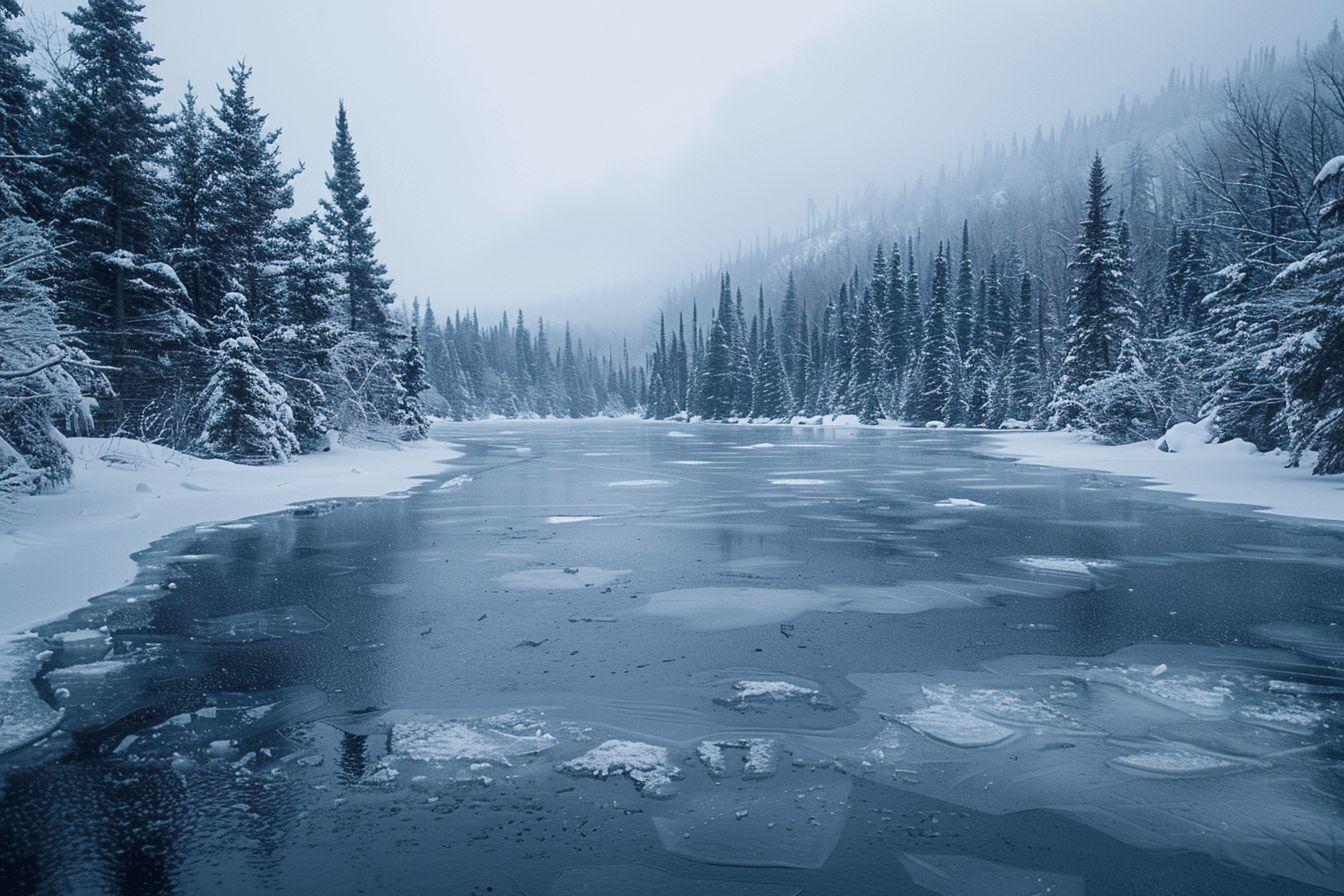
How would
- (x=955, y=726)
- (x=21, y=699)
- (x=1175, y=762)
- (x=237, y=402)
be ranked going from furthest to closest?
(x=237, y=402) → (x=21, y=699) → (x=955, y=726) → (x=1175, y=762)

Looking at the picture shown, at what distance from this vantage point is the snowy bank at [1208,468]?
15359mm

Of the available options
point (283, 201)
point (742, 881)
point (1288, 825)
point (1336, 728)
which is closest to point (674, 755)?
point (742, 881)

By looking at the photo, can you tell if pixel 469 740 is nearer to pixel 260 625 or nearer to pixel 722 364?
pixel 260 625

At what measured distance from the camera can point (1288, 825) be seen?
366 centimetres

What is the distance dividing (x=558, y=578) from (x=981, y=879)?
6.84 m

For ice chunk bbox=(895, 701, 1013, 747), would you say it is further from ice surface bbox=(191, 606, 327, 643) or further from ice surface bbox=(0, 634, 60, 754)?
ice surface bbox=(0, 634, 60, 754)

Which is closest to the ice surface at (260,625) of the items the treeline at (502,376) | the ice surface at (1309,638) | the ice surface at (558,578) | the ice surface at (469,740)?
the ice surface at (558,578)

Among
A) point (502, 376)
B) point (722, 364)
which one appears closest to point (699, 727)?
point (722, 364)

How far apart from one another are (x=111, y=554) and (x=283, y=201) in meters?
20.8

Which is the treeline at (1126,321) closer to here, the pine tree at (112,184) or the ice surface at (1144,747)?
the ice surface at (1144,747)

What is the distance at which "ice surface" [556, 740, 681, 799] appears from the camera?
417 cm

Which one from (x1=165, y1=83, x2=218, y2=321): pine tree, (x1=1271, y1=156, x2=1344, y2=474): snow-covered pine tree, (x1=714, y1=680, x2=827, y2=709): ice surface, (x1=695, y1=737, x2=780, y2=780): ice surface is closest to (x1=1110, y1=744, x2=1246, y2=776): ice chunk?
(x1=714, y1=680, x2=827, y2=709): ice surface

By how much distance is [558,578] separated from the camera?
949 centimetres

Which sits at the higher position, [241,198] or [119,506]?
[241,198]
